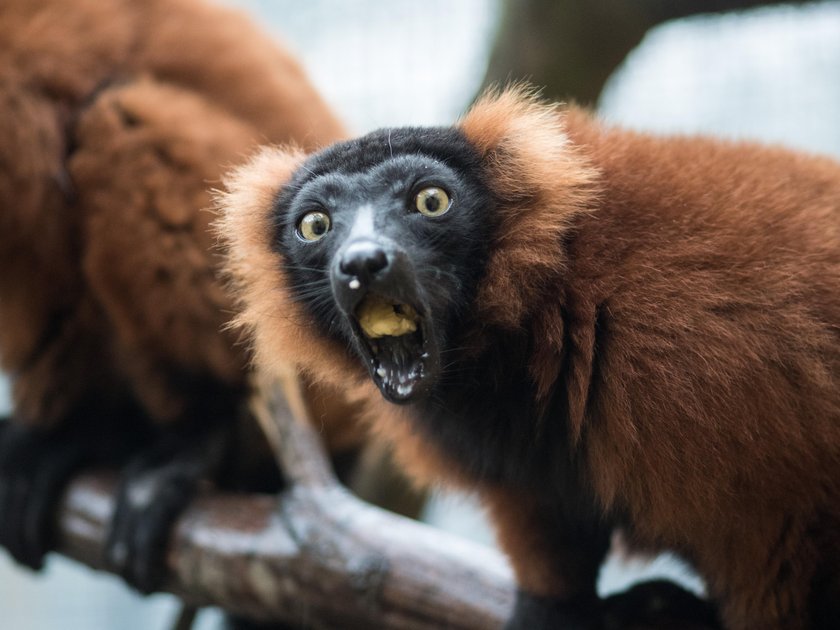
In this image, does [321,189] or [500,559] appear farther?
[500,559]

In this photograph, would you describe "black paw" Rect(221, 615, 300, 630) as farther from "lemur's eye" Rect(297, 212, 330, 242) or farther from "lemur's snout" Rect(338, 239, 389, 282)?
"lemur's snout" Rect(338, 239, 389, 282)

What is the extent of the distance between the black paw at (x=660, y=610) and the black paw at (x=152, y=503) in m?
A: 1.92

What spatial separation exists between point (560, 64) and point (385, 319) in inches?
135

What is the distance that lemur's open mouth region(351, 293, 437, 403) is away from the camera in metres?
2.47

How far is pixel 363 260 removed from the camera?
231 cm

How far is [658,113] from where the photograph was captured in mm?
6895

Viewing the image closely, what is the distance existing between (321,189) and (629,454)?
1133mm

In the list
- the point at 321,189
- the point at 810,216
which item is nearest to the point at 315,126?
the point at 321,189

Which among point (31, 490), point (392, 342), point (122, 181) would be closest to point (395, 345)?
point (392, 342)

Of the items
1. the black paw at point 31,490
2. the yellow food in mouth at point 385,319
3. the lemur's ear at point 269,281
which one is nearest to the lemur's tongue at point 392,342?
the yellow food in mouth at point 385,319

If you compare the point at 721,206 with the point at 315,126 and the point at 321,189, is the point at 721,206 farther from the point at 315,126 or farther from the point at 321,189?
the point at 315,126

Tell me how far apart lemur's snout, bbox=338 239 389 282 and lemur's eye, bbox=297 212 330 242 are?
0.35 meters

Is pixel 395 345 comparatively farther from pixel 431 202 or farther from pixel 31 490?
pixel 31 490

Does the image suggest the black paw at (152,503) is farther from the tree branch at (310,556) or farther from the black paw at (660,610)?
the black paw at (660,610)
